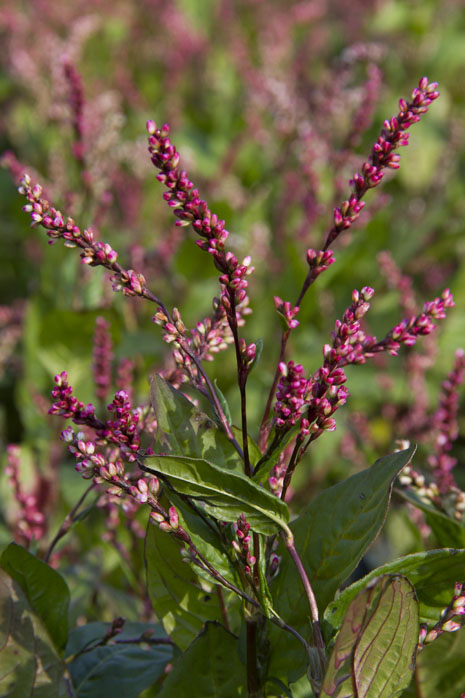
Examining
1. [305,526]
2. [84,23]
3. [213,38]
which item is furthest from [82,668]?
[213,38]

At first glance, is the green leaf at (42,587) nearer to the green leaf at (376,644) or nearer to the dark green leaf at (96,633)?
the dark green leaf at (96,633)

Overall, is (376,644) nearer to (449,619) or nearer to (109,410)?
(449,619)

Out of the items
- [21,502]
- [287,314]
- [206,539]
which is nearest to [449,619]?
[206,539]

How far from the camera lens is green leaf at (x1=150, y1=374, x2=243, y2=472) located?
33.6 inches

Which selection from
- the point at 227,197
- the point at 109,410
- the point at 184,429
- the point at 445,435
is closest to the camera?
the point at 109,410

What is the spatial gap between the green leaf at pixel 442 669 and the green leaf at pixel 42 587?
479mm

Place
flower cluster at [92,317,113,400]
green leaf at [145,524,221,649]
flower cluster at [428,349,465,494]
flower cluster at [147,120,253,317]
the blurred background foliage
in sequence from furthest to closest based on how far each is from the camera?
1. the blurred background foliage
2. flower cluster at [92,317,113,400]
3. flower cluster at [428,349,465,494]
4. green leaf at [145,524,221,649]
5. flower cluster at [147,120,253,317]

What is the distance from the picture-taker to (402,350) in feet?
8.14

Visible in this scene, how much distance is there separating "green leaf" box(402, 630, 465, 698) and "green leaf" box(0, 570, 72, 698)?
1.52 ft

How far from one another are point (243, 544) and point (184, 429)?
0.15 metres

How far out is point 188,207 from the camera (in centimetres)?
76

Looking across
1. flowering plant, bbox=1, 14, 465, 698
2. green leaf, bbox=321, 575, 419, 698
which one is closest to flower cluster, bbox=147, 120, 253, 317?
flowering plant, bbox=1, 14, 465, 698

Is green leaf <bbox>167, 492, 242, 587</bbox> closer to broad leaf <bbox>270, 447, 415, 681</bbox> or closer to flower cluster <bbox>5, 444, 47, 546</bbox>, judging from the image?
broad leaf <bbox>270, 447, 415, 681</bbox>

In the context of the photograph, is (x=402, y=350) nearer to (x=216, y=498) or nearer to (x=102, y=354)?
(x=102, y=354)
